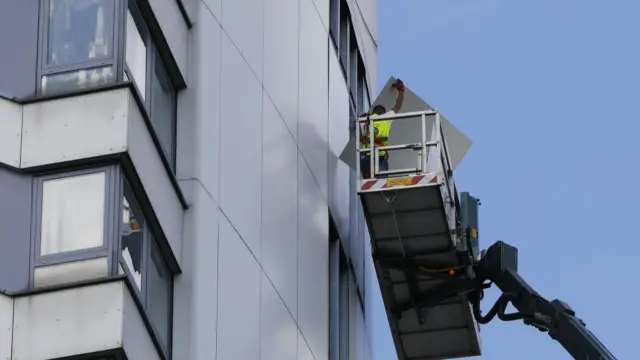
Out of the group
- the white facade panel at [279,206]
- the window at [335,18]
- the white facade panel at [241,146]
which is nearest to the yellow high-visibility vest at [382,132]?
the white facade panel at [279,206]

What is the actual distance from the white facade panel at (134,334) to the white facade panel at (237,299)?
8.21ft

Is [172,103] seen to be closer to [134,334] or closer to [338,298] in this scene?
[134,334]

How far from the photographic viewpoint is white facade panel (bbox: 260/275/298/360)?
26.9 metres

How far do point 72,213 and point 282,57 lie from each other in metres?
10.2

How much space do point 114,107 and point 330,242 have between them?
15.5 m

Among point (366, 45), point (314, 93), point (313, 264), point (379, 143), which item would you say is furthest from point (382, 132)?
point (366, 45)

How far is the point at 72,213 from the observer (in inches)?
824

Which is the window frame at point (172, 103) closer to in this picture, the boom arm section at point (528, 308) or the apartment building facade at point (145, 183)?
the apartment building facade at point (145, 183)

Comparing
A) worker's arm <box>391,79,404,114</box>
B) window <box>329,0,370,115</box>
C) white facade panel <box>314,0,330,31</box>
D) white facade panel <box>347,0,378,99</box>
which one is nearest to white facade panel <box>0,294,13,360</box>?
worker's arm <box>391,79,404,114</box>

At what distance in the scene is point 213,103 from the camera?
24.5 meters

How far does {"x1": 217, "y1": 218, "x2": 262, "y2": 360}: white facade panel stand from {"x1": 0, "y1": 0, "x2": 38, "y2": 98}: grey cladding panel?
12.9 ft

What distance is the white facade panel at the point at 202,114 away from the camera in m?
23.6

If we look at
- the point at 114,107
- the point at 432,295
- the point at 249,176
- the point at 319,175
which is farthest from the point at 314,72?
the point at 114,107

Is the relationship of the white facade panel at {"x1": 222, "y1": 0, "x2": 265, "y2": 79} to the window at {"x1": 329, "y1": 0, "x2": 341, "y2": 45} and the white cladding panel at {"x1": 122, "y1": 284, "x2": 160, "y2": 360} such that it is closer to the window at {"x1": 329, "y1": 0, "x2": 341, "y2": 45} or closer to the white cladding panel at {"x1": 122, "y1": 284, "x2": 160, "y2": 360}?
the white cladding panel at {"x1": 122, "y1": 284, "x2": 160, "y2": 360}
